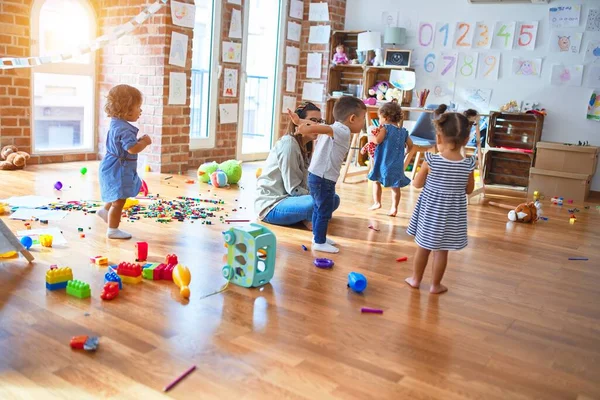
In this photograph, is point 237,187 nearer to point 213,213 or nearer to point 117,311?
point 213,213

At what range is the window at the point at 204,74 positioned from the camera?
231 inches

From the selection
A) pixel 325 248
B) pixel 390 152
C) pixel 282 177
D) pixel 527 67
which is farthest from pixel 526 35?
pixel 325 248

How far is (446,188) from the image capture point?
2.46 metres

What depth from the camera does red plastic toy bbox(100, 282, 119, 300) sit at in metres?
2.17

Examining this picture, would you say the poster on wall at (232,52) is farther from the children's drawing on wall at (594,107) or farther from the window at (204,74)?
the children's drawing on wall at (594,107)

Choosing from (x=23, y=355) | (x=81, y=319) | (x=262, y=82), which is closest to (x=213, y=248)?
(x=81, y=319)

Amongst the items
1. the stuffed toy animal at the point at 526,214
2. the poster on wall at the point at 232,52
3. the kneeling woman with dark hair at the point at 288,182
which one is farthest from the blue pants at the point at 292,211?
the poster on wall at the point at 232,52

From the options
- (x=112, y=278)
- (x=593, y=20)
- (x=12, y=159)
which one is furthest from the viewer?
(x=593, y=20)

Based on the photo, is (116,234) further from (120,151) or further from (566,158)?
(566,158)

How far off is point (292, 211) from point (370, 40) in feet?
12.4

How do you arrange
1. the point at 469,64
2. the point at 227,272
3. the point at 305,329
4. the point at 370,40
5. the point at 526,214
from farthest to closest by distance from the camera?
the point at 370,40, the point at 469,64, the point at 526,214, the point at 227,272, the point at 305,329

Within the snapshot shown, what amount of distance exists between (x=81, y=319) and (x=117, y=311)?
13cm

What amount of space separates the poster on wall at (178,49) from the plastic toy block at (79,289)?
3408 mm

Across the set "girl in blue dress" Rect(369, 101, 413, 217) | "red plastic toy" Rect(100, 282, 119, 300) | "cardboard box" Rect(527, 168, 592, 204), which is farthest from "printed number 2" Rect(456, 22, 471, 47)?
"red plastic toy" Rect(100, 282, 119, 300)
